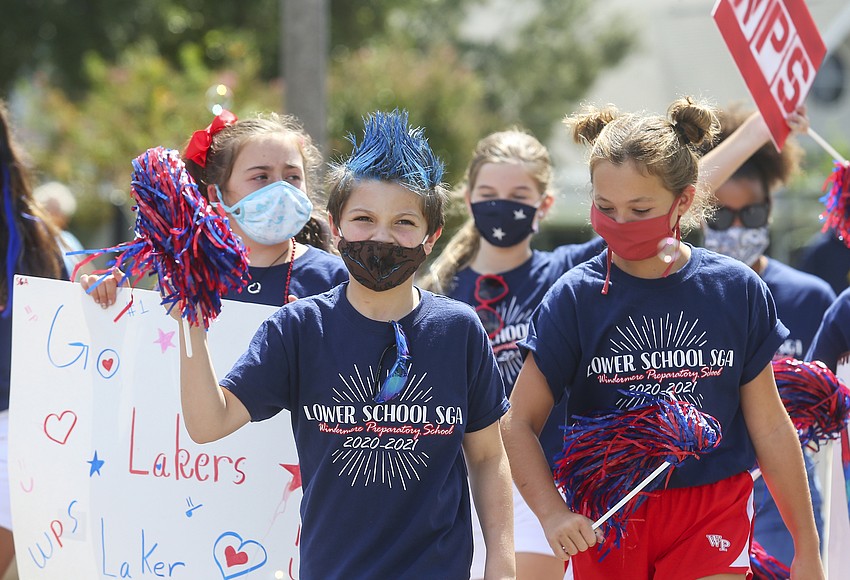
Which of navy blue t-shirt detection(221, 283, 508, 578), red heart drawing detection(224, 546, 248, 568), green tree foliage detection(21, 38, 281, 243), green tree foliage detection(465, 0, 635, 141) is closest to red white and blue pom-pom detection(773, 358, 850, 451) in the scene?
navy blue t-shirt detection(221, 283, 508, 578)

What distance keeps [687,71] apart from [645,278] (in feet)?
95.9

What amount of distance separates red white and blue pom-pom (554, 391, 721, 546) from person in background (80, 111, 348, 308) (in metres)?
1.00

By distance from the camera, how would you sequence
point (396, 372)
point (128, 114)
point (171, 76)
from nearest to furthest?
point (396, 372) < point (128, 114) < point (171, 76)

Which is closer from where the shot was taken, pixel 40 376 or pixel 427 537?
pixel 427 537

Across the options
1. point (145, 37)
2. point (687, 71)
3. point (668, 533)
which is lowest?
point (668, 533)

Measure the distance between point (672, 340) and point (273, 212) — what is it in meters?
1.35

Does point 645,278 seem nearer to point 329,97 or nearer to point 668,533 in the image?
point 668,533

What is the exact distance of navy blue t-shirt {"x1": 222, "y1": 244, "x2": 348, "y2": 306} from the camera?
12.8ft

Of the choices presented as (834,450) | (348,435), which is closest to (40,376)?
(348,435)

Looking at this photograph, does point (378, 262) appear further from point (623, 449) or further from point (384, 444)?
point (623, 449)

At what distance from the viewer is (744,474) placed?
353 cm

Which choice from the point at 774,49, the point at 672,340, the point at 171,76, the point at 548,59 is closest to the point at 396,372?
the point at 672,340

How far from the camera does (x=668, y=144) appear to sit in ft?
11.2

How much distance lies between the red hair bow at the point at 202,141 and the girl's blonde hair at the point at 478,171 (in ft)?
4.15
